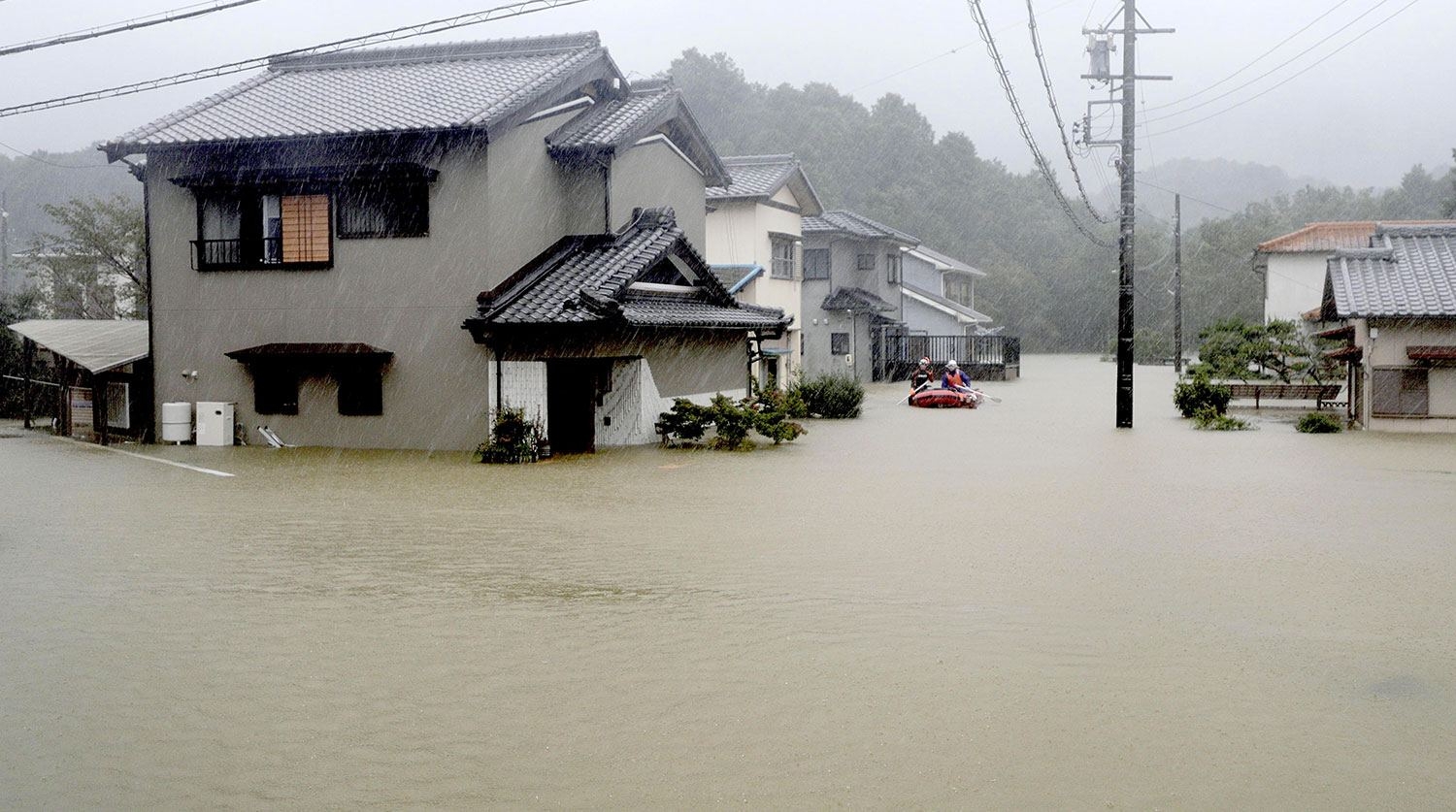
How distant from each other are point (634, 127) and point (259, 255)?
23.9 feet

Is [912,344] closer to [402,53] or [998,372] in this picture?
[998,372]

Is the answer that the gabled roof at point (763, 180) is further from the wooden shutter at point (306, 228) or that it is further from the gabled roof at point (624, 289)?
the wooden shutter at point (306, 228)

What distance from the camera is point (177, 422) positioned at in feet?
75.0

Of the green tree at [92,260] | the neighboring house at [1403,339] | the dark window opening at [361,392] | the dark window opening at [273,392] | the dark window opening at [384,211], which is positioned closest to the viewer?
the dark window opening at [384,211]

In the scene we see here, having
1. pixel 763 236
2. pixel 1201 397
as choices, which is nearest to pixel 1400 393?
pixel 1201 397

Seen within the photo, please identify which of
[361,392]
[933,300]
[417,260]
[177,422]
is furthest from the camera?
[933,300]

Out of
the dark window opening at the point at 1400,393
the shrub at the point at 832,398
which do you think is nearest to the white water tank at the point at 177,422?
the shrub at the point at 832,398

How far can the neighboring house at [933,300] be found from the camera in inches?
2205

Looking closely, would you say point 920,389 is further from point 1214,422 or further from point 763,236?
point 1214,422

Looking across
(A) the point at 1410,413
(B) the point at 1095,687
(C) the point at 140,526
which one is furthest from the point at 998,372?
(B) the point at 1095,687

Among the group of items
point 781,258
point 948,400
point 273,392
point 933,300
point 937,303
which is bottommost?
point 948,400

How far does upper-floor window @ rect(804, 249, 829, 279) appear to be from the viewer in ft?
152

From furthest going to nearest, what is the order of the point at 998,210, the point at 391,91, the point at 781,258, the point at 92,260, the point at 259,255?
the point at 998,210 < the point at 781,258 < the point at 92,260 < the point at 391,91 < the point at 259,255

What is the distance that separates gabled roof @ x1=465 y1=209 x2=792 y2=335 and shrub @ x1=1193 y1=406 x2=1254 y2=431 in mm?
9122
